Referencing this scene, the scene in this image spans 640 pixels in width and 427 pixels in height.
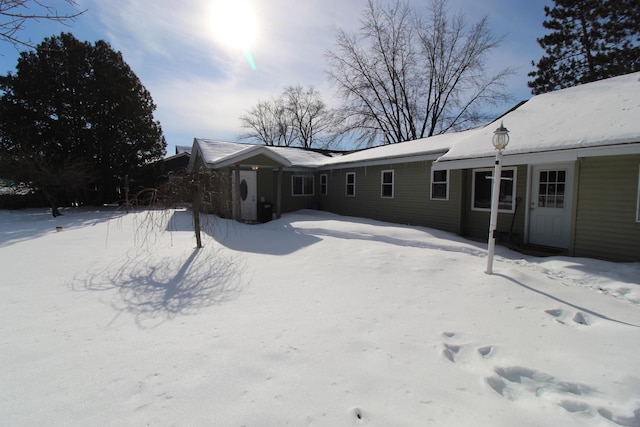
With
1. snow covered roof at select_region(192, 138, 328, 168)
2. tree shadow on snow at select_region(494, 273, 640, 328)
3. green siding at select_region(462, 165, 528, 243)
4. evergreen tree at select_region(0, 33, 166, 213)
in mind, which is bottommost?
tree shadow on snow at select_region(494, 273, 640, 328)

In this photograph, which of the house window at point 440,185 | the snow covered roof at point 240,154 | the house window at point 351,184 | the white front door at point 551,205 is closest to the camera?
the white front door at point 551,205

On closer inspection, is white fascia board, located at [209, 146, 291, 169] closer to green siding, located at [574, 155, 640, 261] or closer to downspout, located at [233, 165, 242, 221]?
downspout, located at [233, 165, 242, 221]

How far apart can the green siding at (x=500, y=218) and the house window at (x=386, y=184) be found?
3235 mm

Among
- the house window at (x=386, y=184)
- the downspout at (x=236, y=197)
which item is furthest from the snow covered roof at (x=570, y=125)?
the downspout at (x=236, y=197)

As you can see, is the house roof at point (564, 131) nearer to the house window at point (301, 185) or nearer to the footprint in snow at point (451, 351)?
the house window at point (301, 185)

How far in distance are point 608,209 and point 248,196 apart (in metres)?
12.1

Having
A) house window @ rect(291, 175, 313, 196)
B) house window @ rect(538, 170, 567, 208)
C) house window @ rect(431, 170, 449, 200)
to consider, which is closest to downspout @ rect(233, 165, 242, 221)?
house window @ rect(291, 175, 313, 196)

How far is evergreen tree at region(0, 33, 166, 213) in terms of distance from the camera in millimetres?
18266

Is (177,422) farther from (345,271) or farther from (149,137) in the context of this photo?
(149,137)

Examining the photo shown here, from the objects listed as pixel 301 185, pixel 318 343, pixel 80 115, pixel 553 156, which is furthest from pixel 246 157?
pixel 80 115

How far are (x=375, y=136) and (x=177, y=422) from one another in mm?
29501

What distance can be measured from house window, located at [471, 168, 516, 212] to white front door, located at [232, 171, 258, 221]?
8.96m

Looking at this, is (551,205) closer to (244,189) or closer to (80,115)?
(244,189)

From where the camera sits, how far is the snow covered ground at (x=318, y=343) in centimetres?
222
